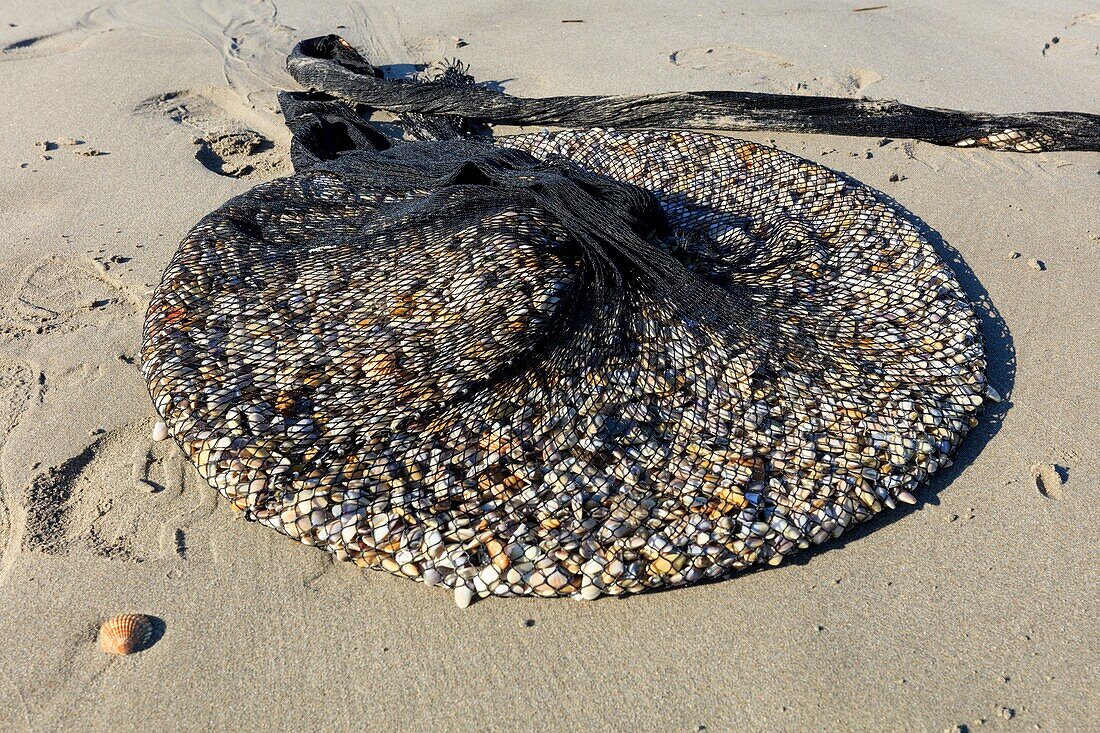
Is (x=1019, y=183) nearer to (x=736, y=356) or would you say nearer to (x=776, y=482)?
(x=736, y=356)

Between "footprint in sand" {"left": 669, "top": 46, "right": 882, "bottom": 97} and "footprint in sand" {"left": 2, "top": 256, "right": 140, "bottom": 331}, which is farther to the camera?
"footprint in sand" {"left": 669, "top": 46, "right": 882, "bottom": 97}

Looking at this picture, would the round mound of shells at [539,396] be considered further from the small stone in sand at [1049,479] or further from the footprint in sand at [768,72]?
the footprint in sand at [768,72]

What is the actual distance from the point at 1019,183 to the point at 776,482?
2517 mm

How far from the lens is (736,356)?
7.64 ft

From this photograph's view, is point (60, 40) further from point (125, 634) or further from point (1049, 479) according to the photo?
point (1049, 479)

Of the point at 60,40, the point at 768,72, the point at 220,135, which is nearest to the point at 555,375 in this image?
the point at 220,135

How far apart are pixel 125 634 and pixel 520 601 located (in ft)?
3.12

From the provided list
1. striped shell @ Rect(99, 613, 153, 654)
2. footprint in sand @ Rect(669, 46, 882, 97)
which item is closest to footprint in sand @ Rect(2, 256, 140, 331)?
striped shell @ Rect(99, 613, 153, 654)

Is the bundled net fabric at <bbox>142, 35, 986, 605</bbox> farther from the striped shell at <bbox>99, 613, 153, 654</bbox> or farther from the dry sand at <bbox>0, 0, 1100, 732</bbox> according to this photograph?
the striped shell at <bbox>99, 613, 153, 654</bbox>

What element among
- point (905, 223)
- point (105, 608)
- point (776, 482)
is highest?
point (905, 223)

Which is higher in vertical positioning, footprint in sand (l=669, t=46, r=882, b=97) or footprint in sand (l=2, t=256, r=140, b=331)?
footprint in sand (l=669, t=46, r=882, b=97)

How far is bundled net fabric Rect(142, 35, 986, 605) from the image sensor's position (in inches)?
77.5

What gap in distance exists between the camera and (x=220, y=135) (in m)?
4.13

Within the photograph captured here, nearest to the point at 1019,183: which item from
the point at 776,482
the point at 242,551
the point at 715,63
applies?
the point at 715,63
